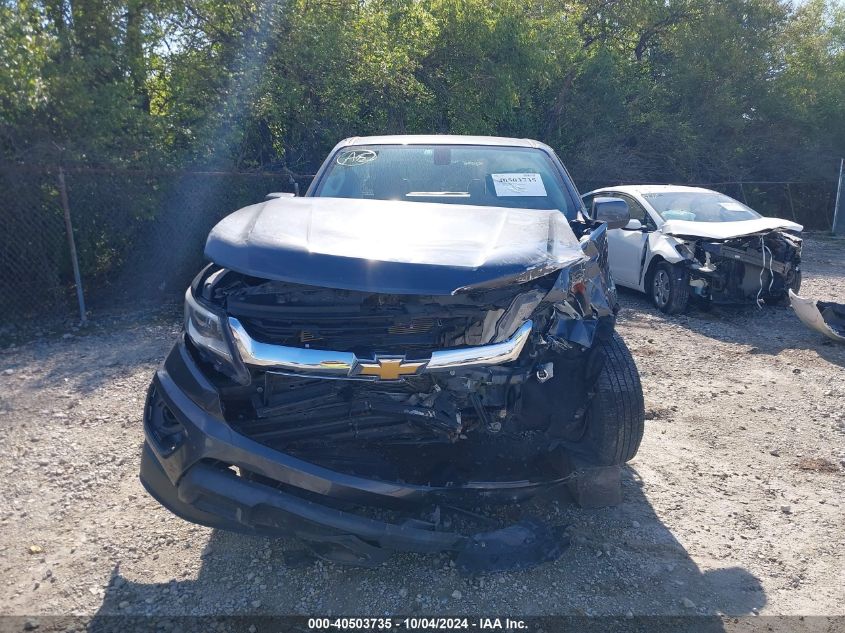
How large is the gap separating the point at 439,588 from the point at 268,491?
0.93m

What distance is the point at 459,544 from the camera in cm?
282

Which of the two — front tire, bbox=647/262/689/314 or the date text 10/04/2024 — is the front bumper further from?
front tire, bbox=647/262/689/314

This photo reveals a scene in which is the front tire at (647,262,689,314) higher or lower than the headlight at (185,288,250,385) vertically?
lower

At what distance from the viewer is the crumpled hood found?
814 cm

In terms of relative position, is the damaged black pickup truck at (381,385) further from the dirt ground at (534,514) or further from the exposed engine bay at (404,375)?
the dirt ground at (534,514)

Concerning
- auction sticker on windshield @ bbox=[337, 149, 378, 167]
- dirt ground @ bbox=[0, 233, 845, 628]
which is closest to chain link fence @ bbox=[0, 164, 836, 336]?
dirt ground @ bbox=[0, 233, 845, 628]

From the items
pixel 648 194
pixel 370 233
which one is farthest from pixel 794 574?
pixel 648 194

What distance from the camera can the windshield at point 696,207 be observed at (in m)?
8.98

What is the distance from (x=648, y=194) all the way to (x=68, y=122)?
7.44 m

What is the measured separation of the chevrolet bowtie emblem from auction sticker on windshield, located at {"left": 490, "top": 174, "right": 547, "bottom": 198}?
2.24 metres

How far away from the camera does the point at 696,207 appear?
9.17 m

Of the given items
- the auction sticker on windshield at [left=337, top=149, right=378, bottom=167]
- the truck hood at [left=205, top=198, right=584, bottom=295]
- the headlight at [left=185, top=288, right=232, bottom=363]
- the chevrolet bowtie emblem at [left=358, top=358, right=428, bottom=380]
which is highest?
the auction sticker on windshield at [left=337, top=149, right=378, bottom=167]

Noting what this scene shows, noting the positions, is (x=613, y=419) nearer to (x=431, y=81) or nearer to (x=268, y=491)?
(x=268, y=491)

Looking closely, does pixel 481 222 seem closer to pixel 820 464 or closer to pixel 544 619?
pixel 544 619
